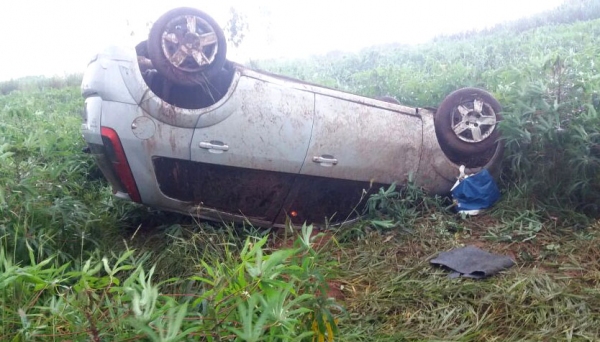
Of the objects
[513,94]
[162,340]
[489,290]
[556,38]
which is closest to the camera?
[162,340]

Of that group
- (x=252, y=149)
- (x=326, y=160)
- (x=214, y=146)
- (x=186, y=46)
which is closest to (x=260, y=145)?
(x=252, y=149)

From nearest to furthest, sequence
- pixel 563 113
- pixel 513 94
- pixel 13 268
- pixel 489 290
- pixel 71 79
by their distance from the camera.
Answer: pixel 13 268 < pixel 489 290 < pixel 563 113 < pixel 513 94 < pixel 71 79

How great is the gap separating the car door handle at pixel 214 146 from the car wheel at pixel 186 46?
1.35 feet

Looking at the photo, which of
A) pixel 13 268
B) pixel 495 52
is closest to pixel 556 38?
pixel 495 52

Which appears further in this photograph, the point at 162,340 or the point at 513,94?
the point at 513,94

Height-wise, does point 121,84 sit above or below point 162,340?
above

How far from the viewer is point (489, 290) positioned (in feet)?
10.1

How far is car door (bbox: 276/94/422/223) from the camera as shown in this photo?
404cm

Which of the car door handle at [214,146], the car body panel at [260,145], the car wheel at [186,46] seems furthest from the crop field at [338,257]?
the car wheel at [186,46]

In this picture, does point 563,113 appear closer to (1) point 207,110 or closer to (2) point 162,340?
(1) point 207,110

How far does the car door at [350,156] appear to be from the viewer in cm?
404

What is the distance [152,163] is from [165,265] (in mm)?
666

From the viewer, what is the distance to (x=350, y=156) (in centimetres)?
411

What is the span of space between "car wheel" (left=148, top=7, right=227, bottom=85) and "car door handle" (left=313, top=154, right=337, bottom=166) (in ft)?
3.10
